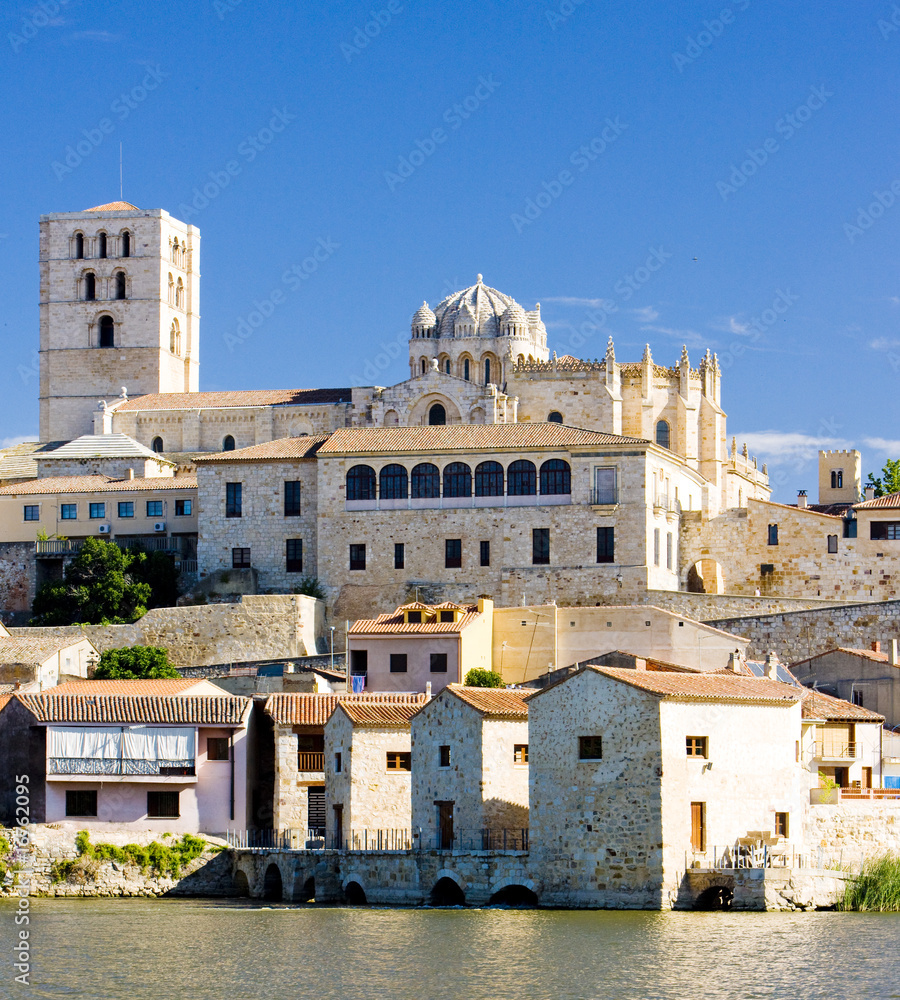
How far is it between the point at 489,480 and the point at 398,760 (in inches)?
951

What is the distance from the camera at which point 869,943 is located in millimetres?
38750

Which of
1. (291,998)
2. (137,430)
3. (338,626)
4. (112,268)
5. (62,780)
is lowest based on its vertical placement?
(291,998)

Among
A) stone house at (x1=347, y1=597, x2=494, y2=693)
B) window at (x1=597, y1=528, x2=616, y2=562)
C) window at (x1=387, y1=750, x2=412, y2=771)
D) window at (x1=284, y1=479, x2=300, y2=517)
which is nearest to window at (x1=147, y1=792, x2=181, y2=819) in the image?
window at (x1=387, y1=750, x2=412, y2=771)

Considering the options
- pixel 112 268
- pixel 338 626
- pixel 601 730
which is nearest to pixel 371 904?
pixel 601 730

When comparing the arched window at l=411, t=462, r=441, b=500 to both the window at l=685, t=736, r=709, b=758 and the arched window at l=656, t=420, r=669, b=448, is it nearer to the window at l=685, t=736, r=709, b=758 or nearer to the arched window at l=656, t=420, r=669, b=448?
the arched window at l=656, t=420, r=669, b=448

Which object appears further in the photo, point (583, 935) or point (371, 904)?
point (371, 904)

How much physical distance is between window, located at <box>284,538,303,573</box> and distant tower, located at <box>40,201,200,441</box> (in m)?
32.2

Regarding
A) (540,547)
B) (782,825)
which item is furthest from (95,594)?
(782,825)

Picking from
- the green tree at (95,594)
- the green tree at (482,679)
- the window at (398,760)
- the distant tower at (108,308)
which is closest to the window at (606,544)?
the green tree at (482,679)

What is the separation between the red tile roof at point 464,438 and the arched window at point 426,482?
802 millimetres

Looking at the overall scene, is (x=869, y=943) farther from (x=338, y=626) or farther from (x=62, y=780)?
(x=338, y=626)

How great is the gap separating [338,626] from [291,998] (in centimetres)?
3810

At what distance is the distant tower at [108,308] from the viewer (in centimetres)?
10694

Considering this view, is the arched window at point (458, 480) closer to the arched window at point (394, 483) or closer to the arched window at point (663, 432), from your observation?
the arched window at point (394, 483)
